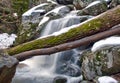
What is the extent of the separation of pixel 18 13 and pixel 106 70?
350 inches

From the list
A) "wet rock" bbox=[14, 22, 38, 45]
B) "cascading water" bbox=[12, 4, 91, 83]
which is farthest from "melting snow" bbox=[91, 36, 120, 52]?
"wet rock" bbox=[14, 22, 38, 45]

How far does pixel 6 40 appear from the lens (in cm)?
1175

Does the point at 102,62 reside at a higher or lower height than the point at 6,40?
lower

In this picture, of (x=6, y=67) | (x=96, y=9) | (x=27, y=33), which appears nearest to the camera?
(x=6, y=67)

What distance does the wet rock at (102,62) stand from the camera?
19.2 feet

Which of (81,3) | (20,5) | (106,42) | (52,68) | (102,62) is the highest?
(20,5)

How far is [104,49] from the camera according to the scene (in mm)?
6051

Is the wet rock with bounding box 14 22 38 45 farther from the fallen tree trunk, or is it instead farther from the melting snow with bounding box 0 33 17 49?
the fallen tree trunk

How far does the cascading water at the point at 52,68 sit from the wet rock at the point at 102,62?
1.01 meters

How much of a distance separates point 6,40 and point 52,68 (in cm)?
373

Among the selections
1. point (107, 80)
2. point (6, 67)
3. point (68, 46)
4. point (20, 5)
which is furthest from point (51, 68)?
point (20, 5)

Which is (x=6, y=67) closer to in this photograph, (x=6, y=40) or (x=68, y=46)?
(x=68, y=46)

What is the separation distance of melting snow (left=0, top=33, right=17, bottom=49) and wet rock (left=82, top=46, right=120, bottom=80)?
5.42 meters

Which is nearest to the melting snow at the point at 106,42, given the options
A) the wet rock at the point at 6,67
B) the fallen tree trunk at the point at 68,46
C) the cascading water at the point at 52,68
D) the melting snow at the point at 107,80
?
the fallen tree trunk at the point at 68,46
